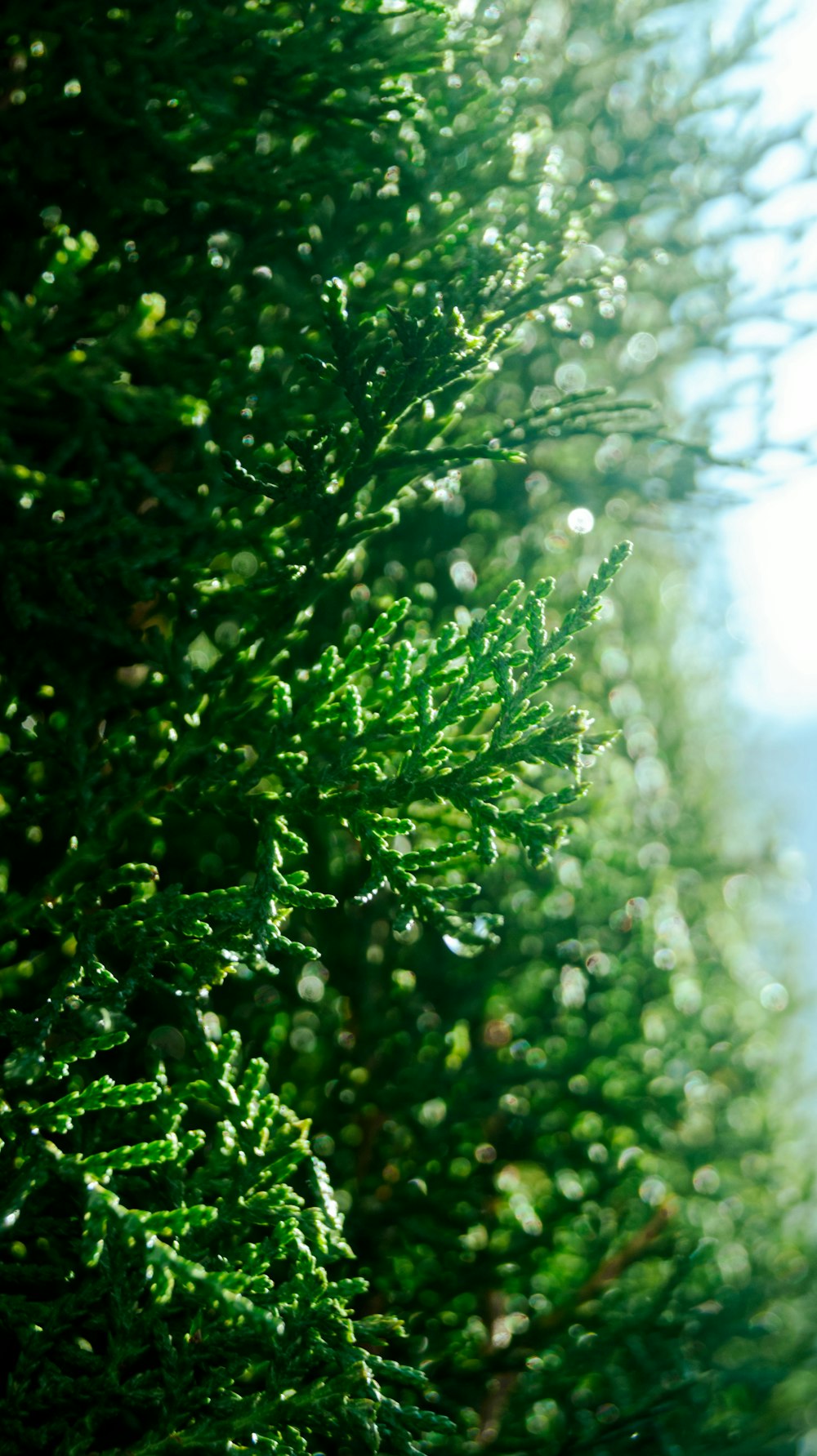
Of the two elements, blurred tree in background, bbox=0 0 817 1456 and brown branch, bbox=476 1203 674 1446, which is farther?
brown branch, bbox=476 1203 674 1446

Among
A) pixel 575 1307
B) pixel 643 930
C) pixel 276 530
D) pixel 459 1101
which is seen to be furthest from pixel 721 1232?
pixel 276 530

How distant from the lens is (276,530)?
2092 mm

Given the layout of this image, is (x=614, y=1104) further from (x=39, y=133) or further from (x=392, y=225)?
(x=39, y=133)

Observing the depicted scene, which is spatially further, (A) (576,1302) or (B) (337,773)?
(A) (576,1302)

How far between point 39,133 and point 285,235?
1.80 ft

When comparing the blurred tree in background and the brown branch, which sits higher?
the blurred tree in background

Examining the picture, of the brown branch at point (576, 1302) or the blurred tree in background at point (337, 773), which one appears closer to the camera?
the blurred tree in background at point (337, 773)

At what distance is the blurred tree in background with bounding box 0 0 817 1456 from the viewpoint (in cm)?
173

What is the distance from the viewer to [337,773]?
1769 millimetres

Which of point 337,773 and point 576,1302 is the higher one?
point 337,773

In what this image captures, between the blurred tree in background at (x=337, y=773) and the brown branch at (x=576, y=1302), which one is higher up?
the blurred tree in background at (x=337, y=773)

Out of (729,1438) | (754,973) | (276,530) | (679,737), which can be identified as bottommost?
(729,1438)

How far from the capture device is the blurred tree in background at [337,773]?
68.3 inches

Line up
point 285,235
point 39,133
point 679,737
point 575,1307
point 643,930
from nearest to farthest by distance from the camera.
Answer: point 39,133 < point 285,235 < point 575,1307 < point 643,930 < point 679,737
